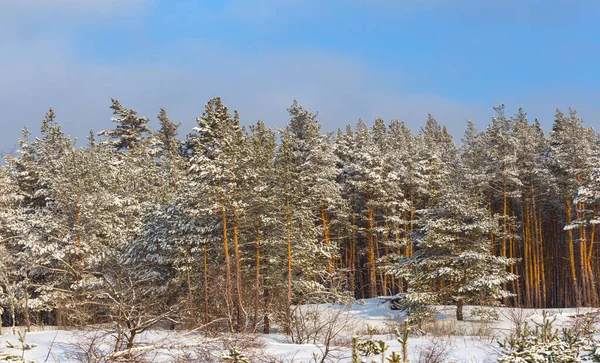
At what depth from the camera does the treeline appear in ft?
76.9

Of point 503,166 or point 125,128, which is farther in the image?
point 125,128

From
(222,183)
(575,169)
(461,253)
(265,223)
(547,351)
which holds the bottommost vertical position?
(547,351)

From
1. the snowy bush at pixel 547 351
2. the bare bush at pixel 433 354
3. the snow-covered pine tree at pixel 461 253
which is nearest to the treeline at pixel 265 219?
the snow-covered pine tree at pixel 461 253

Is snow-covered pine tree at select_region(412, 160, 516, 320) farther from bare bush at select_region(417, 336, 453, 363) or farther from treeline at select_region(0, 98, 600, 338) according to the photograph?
bare bush at select_region(417, 336, 453, 363)

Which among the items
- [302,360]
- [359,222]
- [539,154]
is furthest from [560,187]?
[302,360]

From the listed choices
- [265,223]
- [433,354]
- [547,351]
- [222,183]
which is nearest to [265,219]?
[265,223]

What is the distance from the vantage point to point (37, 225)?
2930 cm

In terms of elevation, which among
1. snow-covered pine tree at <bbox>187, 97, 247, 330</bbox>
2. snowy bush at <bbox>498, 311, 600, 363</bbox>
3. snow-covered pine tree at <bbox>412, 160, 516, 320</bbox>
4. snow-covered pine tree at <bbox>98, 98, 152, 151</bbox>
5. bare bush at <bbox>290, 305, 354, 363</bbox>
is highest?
snow-covered pine tree at <bbox>98, 98, 152, 151</bbox>

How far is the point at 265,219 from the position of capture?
23844mm

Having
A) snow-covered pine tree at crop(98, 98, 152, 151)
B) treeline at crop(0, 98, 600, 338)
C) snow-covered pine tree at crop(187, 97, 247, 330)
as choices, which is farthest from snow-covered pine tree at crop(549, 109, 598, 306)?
snow-covered pine tree at crop(98, 98, 152, 151)

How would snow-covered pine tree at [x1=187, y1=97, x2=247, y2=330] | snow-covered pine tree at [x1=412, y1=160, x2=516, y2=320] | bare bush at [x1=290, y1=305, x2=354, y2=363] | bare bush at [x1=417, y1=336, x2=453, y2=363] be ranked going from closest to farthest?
bare bush at [x1=417, y1=336, x2=453, y2=363] → bare bush at [x1=290, y1=305, x2=354, y2=363] → snow-covered pine tree at [x1=187, y1=97, x2=247, y2=330] → snow-covered pine tree at [x1=412, y1=160, x2=516, y2=320]

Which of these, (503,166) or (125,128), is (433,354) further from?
(125,128)

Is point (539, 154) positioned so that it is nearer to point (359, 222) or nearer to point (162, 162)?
point (359, 222)

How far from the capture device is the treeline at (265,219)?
923 inches
